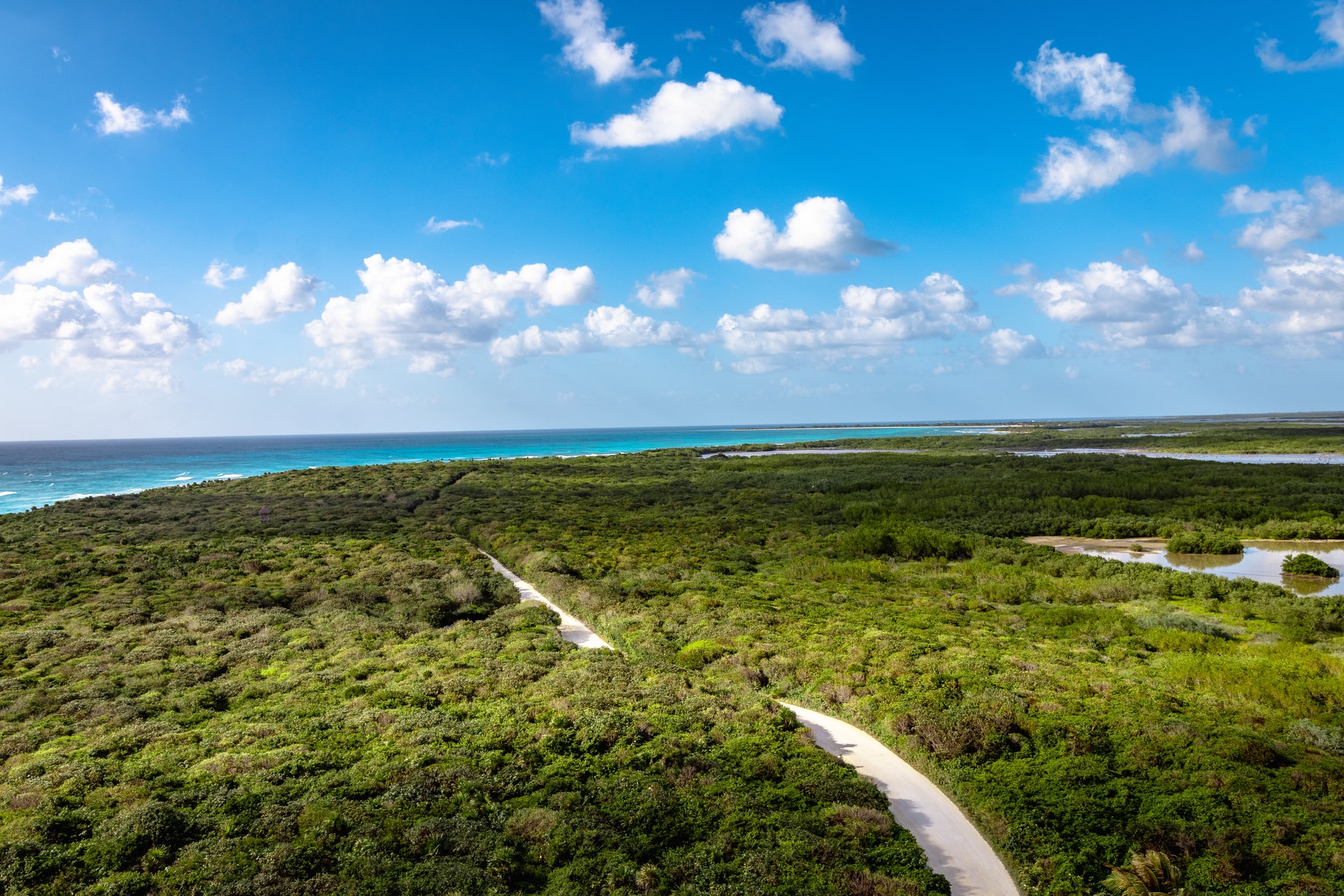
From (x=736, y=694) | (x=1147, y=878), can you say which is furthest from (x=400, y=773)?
(x=1147, y=878)

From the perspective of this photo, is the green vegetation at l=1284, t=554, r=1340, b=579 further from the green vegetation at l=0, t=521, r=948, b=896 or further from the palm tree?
the green vegetation at l=0, t=521, r=948, b=896

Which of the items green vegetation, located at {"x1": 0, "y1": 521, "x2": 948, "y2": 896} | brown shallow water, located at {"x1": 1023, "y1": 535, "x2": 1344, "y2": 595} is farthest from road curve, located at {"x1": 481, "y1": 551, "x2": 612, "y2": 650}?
brown shallow water, located at {"x1": 1023, "y1": 535, "x2": 1344, "y2": 595}

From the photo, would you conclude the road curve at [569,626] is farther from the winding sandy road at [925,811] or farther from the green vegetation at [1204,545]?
the green vegetation at [1204,545]

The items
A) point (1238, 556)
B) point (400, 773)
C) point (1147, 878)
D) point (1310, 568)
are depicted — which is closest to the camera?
point (1147, 878)

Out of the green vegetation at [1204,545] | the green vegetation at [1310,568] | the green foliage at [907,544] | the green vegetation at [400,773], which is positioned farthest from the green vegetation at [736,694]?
the green vegetation at [1310,568]

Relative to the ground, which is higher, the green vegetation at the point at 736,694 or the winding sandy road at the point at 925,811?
the green vegetation at the point at 736,694

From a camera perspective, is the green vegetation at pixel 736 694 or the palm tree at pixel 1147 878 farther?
the green vegetation at pixel 736 694

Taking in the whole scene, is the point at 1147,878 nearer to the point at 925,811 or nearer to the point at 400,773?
the point at 925,811
